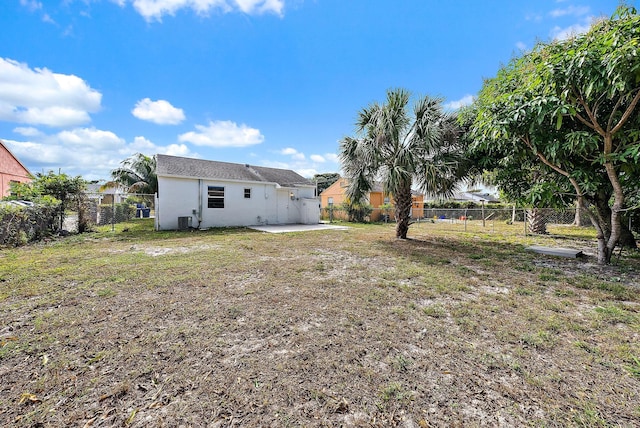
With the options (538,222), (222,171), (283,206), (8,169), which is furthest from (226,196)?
(8,169)

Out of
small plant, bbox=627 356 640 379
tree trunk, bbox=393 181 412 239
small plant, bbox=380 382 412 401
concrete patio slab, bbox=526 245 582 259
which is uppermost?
tree trunk, bbox=393 181 412 239

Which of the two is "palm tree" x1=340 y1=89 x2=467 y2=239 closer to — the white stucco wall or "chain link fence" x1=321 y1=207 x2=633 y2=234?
"chain link fence" x1=321 y1=207 x2=633 y2=234

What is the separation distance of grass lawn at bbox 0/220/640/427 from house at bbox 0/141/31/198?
778 inches

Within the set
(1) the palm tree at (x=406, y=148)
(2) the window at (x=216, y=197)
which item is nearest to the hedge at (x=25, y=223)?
(2) the window at (x=216, y=197)

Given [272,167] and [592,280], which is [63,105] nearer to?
[272,167]

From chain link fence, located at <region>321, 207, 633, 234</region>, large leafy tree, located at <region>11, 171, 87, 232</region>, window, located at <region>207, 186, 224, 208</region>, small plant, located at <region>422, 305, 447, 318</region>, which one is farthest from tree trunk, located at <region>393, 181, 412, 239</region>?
large leafy tree, located at <region>11, 171, 87, 232</region>

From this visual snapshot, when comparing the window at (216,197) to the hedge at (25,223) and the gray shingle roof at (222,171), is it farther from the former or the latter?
the hedge at (25,223)

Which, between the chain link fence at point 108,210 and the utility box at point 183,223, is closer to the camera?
the chain link fence at point 108,210

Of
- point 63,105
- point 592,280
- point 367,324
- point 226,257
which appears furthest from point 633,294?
point 63,105

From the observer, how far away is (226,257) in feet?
22.1

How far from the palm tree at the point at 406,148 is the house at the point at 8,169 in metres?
23.1

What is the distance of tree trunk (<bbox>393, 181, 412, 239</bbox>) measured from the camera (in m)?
9.16

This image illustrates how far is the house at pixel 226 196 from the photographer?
1273 centimetres

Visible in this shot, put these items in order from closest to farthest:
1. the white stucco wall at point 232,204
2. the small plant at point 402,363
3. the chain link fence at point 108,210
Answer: the small plant at point 402,363 < the chain link fence at point 108,210 < the white stucco wall at point 232,204
